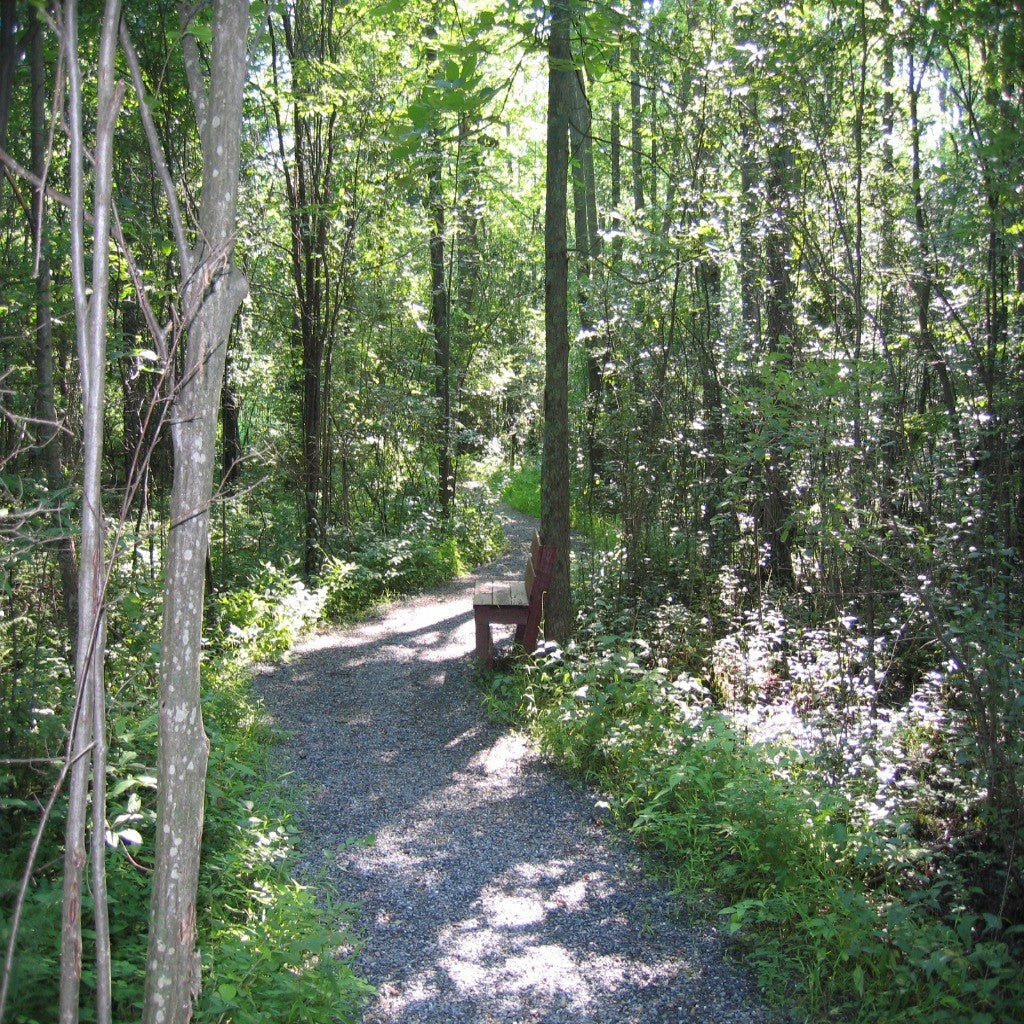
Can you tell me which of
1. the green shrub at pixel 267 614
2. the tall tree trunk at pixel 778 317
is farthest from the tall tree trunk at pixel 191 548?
the green shrub at pixel 267 614

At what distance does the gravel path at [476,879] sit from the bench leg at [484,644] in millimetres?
367

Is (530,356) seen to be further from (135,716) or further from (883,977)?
(883,977)

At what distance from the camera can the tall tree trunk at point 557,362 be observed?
22.6ft

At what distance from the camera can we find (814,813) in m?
4.06

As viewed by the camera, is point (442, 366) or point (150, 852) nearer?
point (150, 852)

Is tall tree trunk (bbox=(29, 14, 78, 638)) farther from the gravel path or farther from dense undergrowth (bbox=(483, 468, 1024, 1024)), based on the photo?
dense undergrowth (bbox=(483, 468, 1024, 1024))

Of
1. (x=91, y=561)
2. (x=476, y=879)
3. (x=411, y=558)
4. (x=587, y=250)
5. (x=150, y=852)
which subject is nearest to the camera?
(x=91, y=561)

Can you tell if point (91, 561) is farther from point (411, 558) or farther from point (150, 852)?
point (411, 558)

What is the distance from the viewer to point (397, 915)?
393cm

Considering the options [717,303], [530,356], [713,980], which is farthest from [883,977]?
[530,356]

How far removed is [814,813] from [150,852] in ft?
10.3

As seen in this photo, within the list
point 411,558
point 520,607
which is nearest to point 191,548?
point 520,607

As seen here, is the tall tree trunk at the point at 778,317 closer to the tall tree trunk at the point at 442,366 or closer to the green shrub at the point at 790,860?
the green shrub at the point at 790,860

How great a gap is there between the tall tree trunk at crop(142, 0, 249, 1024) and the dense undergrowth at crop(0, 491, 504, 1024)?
0.19 m
